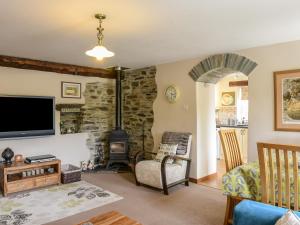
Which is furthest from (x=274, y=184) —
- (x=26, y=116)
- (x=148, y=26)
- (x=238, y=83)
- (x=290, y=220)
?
(x=238, y=83)

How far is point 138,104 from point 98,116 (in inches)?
38.3

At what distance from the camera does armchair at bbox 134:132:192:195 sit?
3760 mm

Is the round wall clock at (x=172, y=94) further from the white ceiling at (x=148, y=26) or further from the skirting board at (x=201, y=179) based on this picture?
the skirting board at (x=201, y=179)

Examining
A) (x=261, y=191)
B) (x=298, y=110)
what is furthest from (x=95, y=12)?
(x=298, y=110)

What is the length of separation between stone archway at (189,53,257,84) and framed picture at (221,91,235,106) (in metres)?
2.73

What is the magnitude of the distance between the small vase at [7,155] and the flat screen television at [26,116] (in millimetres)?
269

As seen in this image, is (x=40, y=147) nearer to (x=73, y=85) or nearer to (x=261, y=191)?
(x=73, y=85)

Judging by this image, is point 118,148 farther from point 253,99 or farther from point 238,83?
point 238,83

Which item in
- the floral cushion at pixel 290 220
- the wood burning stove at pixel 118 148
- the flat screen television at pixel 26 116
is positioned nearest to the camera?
the floral cushion at pixel 290 220

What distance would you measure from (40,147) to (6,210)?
1.59m

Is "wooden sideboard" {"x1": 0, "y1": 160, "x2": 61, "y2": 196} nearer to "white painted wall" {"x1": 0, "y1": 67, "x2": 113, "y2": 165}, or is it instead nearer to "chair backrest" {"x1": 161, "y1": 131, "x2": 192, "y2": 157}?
"white painted wall" {"x1": 0, "y1": 67, "x2": 113, "y2": 165}

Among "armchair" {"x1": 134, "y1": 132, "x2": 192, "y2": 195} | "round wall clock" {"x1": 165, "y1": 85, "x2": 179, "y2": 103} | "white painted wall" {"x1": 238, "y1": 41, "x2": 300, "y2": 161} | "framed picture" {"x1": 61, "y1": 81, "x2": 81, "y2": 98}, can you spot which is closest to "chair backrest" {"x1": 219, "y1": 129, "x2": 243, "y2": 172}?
"white painted wall" {"x1": 238, "y1": 41, "x2": 300, "y2": 161}

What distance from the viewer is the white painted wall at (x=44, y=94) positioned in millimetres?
4258

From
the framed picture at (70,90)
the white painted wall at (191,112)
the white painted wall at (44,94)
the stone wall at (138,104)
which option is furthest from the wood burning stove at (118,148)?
the framed picture at (70,90)
